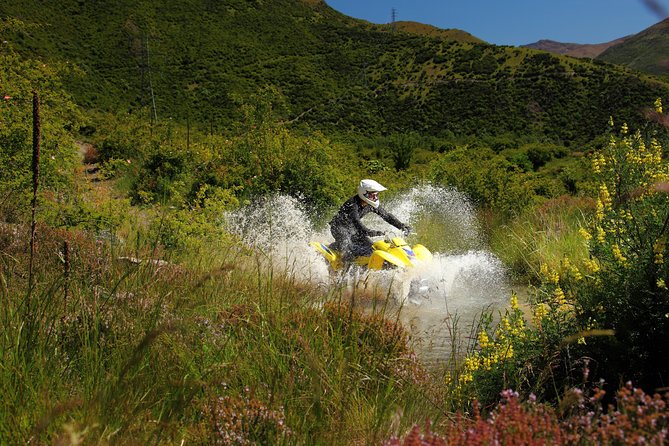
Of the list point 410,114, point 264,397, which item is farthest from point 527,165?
point 410,114

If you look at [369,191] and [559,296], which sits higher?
[369,191]

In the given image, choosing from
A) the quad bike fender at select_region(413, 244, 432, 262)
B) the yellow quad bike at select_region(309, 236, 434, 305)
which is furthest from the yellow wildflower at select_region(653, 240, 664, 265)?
the quad bike fender at select_region(413, 244, 432, 262)

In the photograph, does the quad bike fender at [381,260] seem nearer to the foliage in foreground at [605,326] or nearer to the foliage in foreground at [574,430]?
the foliage in foreground at [605,326]

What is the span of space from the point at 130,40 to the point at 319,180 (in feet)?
166

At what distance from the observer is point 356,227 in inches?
287

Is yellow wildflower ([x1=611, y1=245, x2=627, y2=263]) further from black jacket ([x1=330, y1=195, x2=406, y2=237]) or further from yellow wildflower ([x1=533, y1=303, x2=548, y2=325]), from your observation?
black jacket ([x1=330, y1=195, x2=406, y2=237])

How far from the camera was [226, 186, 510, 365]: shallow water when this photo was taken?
6.32 metres

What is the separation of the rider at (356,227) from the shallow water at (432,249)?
1.17 ft

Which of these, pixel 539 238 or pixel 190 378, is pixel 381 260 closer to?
pixel 539 238

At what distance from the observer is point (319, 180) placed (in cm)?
1010

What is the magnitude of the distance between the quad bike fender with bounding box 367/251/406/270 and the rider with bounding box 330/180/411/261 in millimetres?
339

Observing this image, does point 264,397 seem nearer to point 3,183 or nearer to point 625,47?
point 3,183

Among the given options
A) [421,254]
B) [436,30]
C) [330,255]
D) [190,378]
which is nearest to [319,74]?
[436,30]

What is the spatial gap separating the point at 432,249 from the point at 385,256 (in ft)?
8.96
